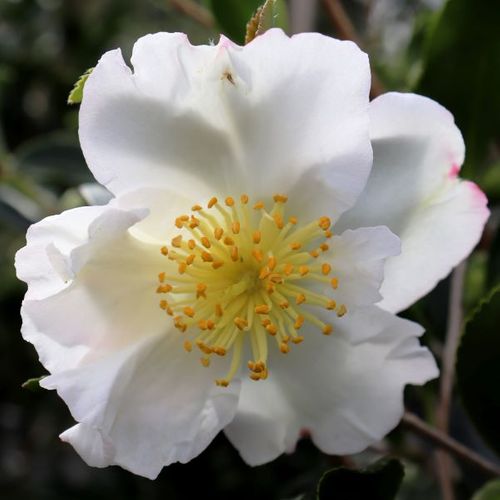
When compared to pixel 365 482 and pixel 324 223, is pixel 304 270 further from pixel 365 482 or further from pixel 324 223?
pixel 365 482

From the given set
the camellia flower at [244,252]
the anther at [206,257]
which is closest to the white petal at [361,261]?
the camellia flower at [244,252]

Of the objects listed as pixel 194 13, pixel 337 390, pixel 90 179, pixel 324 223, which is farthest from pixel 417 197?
pixel 194 13

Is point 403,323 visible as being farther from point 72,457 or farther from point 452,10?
point 72,457

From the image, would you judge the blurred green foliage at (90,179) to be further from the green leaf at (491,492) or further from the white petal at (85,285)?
the white petal at (85,285)

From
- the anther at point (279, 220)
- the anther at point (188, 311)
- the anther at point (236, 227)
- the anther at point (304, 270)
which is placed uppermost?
the anther at point (279, 220)

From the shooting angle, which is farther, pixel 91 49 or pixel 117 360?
pixel 91 49

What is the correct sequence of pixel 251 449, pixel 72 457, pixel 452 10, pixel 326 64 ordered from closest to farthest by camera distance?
pixel 326 64 → pixel 251 449 → pixel 452 10 → pixel 72 457

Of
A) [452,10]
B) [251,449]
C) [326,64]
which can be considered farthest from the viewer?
[452,10]

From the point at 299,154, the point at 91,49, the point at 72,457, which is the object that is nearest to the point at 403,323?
the point at 299,154
